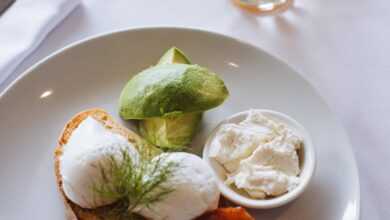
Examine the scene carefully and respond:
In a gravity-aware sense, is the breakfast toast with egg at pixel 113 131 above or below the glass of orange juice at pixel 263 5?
below

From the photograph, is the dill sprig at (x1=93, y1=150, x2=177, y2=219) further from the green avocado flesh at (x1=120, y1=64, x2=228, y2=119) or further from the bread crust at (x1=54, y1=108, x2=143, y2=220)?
the green avocado flesh at (x1=120, y1=64, x2=228, y2=119)

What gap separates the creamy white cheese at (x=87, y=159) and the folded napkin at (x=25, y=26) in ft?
1.38

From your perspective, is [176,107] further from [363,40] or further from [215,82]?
[363,40]

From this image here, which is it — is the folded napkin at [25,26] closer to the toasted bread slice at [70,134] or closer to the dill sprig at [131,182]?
the toasted bread slice at [70,134]

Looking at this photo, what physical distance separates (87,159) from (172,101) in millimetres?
261

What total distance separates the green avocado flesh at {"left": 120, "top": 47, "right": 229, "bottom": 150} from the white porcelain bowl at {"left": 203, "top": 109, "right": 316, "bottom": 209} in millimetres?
68

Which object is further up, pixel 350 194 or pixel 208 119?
pixel 208 119

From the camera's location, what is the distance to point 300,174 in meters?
1.25

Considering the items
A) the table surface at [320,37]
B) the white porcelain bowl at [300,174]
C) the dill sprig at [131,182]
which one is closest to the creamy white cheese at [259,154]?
the white porcelain bowl at [300,174]

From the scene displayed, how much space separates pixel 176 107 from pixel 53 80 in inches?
A: 14.9

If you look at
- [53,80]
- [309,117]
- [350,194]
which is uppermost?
[53,80]

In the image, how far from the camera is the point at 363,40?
167 centimetres

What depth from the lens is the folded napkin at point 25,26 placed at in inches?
60.7

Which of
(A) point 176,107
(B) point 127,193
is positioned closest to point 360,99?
(A) point 176,107
